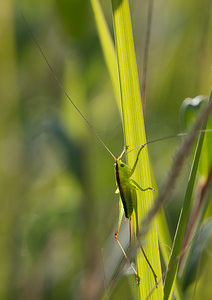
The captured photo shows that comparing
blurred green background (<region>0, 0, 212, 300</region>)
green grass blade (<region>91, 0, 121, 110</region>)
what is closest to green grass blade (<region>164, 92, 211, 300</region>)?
green grass blade (<region>91, 0, 121, 110</region>)

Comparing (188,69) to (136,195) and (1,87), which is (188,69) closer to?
(1,87)

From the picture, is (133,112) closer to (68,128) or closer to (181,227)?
(181,227)

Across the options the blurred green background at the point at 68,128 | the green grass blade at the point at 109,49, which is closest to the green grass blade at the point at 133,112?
the green grass blade at the point at 109,49

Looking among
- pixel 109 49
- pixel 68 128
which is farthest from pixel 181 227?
pixel 68 128

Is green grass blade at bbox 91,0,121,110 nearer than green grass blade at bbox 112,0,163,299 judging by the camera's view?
No

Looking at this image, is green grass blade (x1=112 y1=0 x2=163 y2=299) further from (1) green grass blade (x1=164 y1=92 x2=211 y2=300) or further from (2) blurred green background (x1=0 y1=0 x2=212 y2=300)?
(2) blurred green background (x1=0 y1=0 x2=212 y2=300)

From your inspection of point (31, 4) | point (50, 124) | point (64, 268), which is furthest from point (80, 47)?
point (64, 268)
